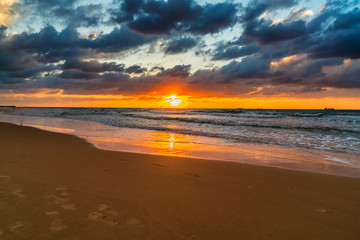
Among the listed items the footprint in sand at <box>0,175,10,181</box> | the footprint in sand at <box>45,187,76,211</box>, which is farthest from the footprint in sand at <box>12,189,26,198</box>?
the footprint in sand at <box>0,175,10,181</box>

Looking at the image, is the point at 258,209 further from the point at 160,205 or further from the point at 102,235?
the point at 102,235

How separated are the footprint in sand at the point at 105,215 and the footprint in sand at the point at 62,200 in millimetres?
414

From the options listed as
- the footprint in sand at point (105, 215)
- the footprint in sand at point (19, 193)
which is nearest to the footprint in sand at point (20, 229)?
the footprint in sand at point (105, 215)

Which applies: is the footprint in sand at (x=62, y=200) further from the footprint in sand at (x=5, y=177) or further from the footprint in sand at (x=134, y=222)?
the footprint in sand at (x=5, y=177)

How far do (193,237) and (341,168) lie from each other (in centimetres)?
653

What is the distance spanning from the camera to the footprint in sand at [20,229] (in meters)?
2.73

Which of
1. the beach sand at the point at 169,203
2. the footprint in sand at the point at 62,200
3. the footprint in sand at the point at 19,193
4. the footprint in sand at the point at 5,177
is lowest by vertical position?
the beach sand at the point at 169,203

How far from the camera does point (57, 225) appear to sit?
2.95m

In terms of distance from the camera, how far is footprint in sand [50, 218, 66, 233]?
2.86 meters

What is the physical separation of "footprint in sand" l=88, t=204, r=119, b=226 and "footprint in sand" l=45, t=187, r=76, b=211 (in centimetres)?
41

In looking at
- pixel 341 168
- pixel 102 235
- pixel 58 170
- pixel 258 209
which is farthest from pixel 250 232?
pixel 341 168

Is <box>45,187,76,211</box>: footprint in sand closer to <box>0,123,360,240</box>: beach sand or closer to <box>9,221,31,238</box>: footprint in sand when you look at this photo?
<box>0,123,360,240</box>: beach sand

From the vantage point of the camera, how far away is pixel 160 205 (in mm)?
3756

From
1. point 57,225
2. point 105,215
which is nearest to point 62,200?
point 57,225
